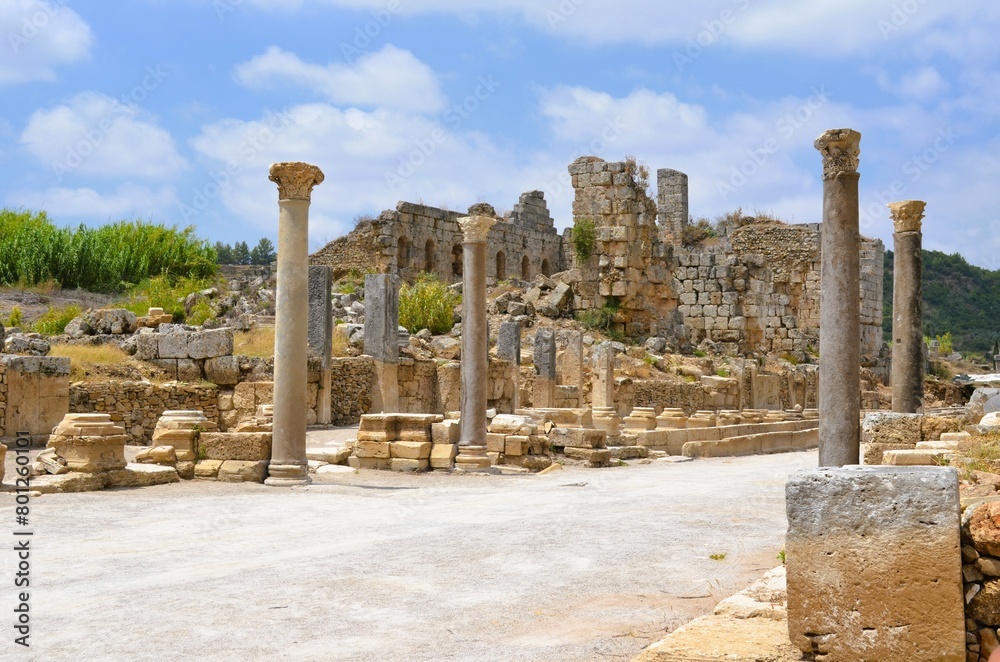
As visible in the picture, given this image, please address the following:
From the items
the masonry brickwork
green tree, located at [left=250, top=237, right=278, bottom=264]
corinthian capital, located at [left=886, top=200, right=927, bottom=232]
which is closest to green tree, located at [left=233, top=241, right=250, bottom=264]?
green tree, located at [left=250, top=237, right=278, bottom=264]

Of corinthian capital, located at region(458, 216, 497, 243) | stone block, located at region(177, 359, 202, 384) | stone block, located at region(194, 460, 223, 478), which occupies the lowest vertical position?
stone block, located at region(194, 460, 223, 478)

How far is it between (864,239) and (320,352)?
29.4 m

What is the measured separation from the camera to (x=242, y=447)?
12.4 meters

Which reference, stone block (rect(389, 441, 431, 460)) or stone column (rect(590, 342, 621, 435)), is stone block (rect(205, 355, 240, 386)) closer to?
stone block (rect(389, 441, 431, 460))

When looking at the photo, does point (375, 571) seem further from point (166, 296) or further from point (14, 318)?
point (166, 296)

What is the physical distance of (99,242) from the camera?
2827 cm

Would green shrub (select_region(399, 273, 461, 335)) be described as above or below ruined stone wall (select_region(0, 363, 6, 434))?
above

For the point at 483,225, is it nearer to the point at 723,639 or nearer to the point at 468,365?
the point at 468,365

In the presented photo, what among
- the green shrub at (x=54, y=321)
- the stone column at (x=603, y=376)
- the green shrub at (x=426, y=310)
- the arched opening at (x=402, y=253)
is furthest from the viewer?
the arched opening at (x=402, y=253)

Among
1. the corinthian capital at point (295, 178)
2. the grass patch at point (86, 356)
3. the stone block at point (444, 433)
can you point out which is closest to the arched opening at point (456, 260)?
the grass patch at point (86, 356)

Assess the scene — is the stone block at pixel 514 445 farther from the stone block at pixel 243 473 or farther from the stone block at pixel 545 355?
the stone block at pixel 545 355

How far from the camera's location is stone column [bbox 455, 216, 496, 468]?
48.8ft

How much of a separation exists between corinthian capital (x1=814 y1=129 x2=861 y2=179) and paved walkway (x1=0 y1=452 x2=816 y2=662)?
10.9ft

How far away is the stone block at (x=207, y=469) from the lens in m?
12.2
